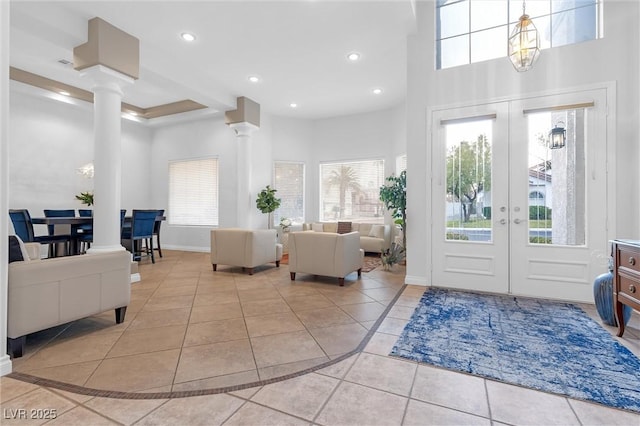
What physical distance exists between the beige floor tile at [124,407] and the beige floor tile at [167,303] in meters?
1.58

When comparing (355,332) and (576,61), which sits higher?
(576,61)

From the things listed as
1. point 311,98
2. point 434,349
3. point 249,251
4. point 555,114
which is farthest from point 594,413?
point 311,98

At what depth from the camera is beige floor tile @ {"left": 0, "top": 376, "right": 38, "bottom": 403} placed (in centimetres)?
165

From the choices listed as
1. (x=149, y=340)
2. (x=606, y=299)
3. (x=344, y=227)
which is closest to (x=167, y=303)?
(x=149, y=340)

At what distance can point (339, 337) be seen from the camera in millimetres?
2426

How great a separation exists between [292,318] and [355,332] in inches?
25.4

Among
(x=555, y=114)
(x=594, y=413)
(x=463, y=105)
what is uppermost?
(x=463, y=105)

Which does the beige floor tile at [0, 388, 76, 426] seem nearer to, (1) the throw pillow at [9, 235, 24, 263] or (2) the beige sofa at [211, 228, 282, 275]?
(1) the throw pillow at [9, 235, 24, 263]

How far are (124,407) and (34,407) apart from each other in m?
0.47

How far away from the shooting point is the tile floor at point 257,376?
1502 millimetres

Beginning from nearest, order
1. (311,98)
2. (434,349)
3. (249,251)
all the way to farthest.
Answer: (434,349)
(249,251)
(311,98)

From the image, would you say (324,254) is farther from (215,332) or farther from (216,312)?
(215,332)

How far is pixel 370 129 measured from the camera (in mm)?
7285

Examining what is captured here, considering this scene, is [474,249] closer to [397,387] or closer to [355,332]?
[355,332]
